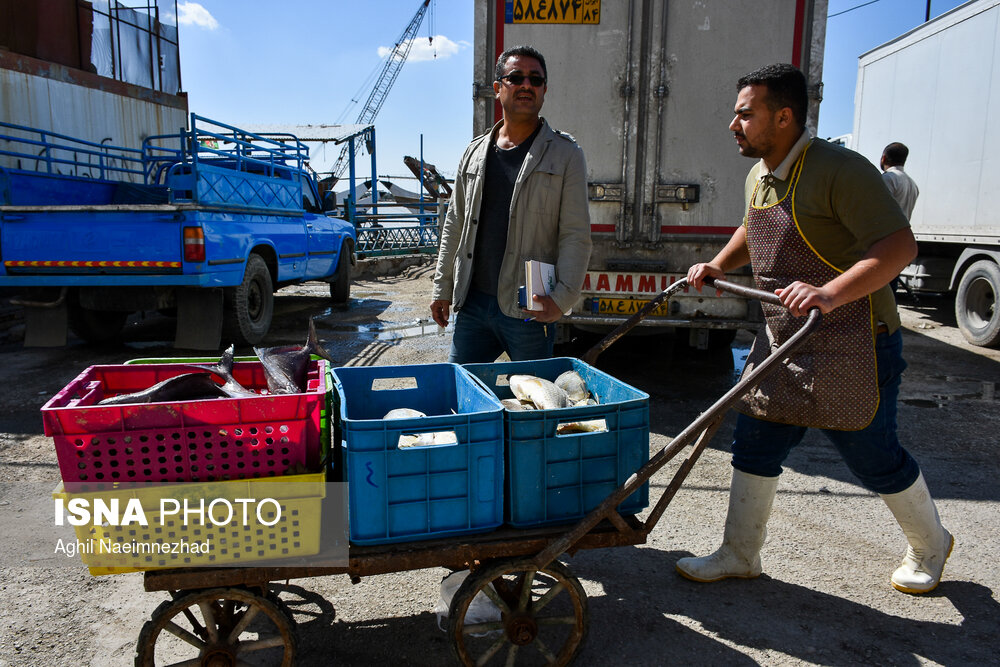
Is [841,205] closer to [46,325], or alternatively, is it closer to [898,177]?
[898,177]

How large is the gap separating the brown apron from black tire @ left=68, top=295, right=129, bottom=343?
23.1ft

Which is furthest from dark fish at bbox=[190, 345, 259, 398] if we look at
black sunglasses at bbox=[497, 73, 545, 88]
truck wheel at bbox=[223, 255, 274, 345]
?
truck wheel at bbox=[223, 255, 274, 345]

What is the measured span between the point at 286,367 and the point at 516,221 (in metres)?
1.23

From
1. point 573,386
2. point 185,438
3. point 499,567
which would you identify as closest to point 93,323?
point 185,438

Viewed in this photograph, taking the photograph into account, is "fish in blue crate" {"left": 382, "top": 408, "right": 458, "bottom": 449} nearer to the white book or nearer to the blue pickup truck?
the white book

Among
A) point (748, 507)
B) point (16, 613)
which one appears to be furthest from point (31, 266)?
point (748, 507)

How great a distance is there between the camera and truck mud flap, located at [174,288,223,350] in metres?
6.94

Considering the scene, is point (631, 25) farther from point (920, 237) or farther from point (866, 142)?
point (866, 142)

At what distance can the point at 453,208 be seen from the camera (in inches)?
133

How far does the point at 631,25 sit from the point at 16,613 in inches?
203

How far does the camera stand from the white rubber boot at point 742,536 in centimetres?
289

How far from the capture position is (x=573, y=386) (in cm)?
263

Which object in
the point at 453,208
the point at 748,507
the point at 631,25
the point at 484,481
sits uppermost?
the point at 631,25

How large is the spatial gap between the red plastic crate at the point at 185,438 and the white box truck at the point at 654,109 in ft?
12.4
